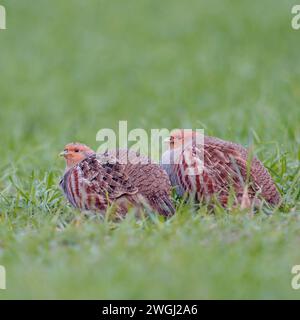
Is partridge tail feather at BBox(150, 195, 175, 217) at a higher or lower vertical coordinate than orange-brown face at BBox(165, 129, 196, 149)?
lower

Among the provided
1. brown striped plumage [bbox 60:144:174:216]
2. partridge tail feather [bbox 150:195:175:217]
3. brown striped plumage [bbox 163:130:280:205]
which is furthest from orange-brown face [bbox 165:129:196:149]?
partridge tail feather [bbox 150:195:175:217]

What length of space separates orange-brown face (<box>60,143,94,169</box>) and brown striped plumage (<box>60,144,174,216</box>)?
0.19m

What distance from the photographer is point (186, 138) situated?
5.42 meters

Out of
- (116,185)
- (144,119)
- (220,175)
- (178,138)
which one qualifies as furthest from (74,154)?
(144,119)

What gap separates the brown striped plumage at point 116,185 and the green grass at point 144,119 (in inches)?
5.4

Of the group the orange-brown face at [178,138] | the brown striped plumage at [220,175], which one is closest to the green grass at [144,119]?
the brown striped plumage at [220,175]

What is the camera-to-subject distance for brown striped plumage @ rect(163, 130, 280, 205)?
5.15m

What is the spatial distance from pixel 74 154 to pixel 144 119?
352 centimetres

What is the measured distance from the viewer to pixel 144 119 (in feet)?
29.1

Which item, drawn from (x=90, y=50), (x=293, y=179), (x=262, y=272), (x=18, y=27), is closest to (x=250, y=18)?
(x=90, y=50)

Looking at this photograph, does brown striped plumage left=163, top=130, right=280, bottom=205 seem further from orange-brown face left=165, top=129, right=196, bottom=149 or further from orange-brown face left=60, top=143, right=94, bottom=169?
orange-brown face left=60, top=143, right=94, bottom=169

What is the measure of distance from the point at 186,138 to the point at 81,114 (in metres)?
4.63

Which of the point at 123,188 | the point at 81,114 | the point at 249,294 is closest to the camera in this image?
the point at 249,294

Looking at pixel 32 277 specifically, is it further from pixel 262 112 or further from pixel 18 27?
pixel 18 27
